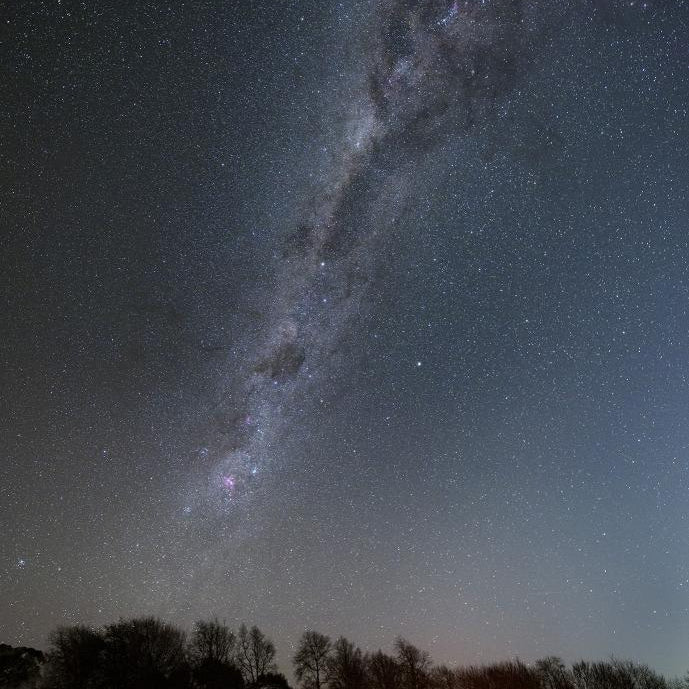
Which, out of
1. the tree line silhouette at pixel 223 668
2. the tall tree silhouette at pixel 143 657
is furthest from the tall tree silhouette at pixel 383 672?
the tall tree silhouette at pixel 143 657

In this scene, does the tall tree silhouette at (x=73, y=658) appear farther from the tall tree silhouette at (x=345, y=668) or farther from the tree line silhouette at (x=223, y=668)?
the tall tree silhouette at (x=345, y=668)

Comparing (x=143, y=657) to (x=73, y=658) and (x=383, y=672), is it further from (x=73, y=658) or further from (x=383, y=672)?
(x=383, y=672)

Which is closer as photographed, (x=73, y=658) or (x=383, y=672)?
(x=73, y=658)

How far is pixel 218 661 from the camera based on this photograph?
66.8 meters

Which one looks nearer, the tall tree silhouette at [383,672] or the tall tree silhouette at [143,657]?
the tall tree silhouette at [143,657]

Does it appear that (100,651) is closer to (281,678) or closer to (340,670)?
(281,678)

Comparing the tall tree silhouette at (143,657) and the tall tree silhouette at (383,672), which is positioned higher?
the tall tree silhouette at (143,657)

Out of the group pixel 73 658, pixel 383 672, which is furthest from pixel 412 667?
pixel 73 658

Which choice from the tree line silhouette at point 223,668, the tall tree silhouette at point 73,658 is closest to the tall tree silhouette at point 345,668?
the tree line silhouette at point 223,668

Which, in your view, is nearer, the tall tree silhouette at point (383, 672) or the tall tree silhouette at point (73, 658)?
the tall tree silhouette at point (73, 658)

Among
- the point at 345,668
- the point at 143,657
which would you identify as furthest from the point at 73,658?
the point at 345,668

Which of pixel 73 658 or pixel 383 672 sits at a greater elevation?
pixel 73 658

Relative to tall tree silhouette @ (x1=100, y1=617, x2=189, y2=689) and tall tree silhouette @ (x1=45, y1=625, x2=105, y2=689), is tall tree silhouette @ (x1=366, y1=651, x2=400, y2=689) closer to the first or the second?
tall tree silhouette @ (x1=100, y1=617, x2=189, y2=689)

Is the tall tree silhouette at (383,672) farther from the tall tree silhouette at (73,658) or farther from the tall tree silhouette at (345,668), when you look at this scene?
the tall tree silhouette at (73,658)
